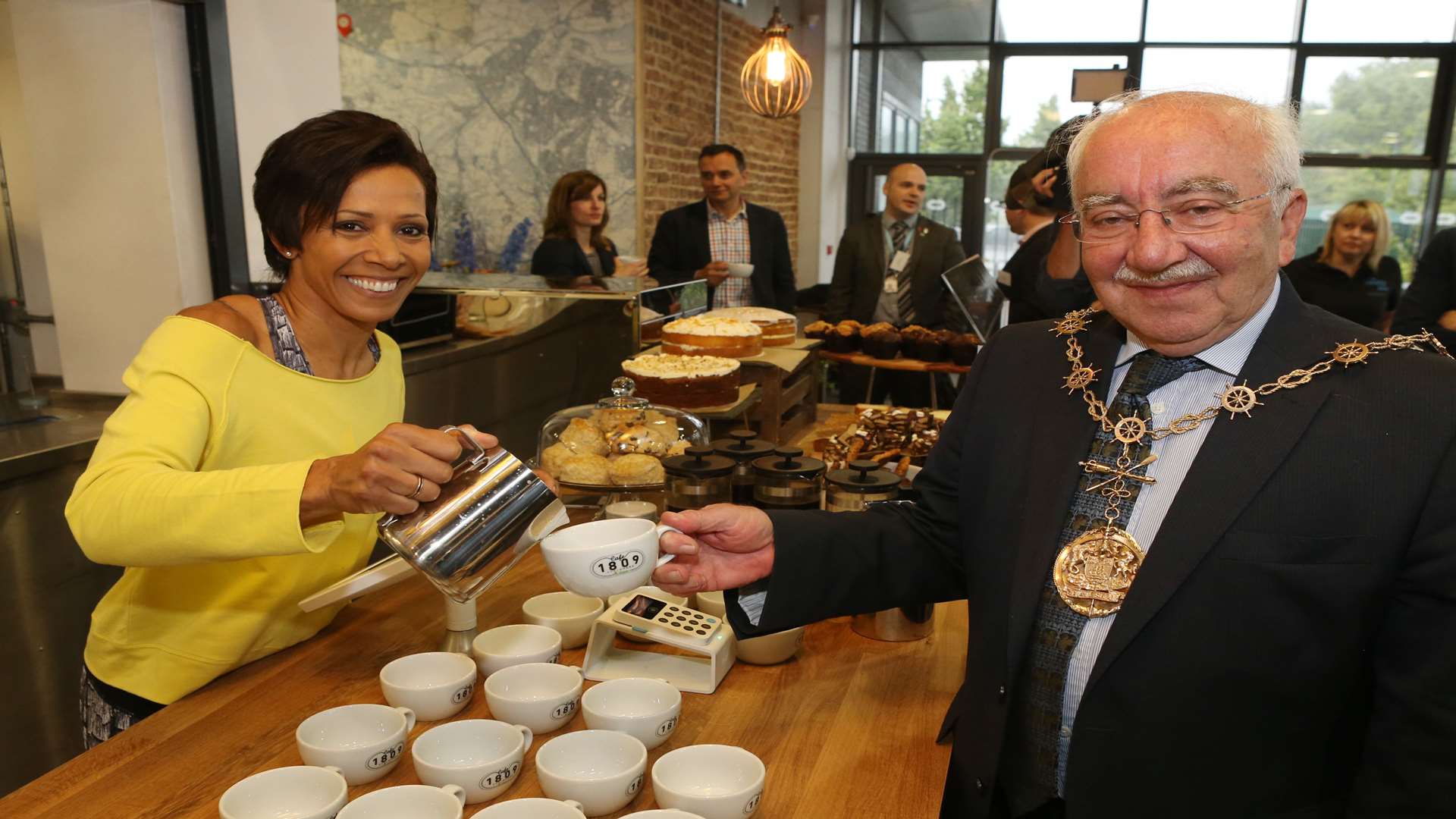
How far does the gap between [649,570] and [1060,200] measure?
281 centimetres

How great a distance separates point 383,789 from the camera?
46.6 inches

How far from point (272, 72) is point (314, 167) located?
2.36m

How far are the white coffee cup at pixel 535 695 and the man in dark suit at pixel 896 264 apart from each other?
5.03 meters

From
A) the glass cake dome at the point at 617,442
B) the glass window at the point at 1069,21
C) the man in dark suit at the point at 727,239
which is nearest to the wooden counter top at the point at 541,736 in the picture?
the glass cake dome at the point at 617,442

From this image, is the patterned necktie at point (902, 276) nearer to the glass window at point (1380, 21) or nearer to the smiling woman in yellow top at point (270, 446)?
the smiling woman in yellow top at point (270, 446)

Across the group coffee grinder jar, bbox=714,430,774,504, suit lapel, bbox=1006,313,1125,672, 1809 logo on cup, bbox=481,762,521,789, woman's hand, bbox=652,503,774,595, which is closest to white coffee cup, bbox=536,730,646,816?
1809 logo on cup, bbox=481,762,521,789

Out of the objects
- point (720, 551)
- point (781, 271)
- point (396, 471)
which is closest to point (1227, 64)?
point (781, 271)

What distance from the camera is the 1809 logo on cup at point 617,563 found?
133 cm

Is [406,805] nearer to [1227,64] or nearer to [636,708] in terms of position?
[636,708]

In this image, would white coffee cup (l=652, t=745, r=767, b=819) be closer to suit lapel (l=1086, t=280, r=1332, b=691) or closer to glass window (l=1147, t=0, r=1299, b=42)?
suit lapel (l=1086, t=280, r=1332, b=691)

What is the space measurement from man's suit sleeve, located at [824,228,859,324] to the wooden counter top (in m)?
4.68

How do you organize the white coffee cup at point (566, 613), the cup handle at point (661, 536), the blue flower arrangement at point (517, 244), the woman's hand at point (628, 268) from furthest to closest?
the blue flower arrangement at point (517, 244), the woman's hand at point (628, 268), the white coffee cup at point (566, 613), the cup handle at point (661, 536)

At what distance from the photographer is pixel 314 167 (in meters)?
1.82

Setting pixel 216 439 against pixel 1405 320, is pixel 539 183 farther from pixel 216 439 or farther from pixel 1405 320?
pixel 216 439
